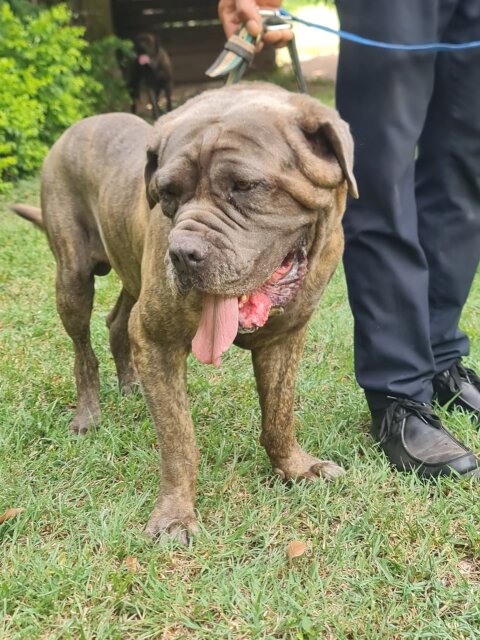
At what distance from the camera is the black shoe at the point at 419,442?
2982mm

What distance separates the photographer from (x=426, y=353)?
325 centimetres

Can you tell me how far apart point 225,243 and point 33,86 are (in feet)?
21.1

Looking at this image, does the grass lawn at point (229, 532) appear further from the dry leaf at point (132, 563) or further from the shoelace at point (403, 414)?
the shoelace at point (403, 414)

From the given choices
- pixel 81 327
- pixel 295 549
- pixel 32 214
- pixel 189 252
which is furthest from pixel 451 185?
pixel 32 214

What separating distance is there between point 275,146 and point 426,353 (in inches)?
53.6

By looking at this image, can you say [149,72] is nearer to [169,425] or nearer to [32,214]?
[32,214]

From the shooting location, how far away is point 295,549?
256 centimetres

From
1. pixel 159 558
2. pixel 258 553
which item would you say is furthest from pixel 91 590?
pixel 258 553

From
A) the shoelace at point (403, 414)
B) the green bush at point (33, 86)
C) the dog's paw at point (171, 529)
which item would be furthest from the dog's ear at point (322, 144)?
the green bush at point (33, 86)

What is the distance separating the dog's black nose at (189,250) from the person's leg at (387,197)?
1.06m

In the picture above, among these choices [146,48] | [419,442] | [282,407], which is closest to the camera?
[282,407]

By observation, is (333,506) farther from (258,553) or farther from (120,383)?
(120,383)

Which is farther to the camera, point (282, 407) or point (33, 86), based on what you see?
point (33, 86)

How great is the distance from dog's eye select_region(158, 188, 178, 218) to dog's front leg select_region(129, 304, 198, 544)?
1.36 feet
